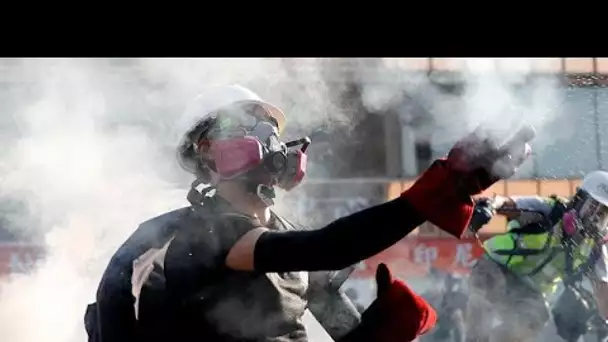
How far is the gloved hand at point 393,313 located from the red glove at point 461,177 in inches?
6.6

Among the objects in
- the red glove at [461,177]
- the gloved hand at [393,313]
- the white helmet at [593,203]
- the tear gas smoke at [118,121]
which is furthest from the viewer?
the white helmet at [593,203]

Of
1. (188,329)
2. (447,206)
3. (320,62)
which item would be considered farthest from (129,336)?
(320,62)

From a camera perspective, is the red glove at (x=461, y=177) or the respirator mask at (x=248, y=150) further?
the respirator mask at (x=248, y=150)

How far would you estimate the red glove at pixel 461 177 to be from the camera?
41.8 inches

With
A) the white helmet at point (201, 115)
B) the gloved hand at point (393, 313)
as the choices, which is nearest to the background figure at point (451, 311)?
the gloved hand at point (393, 313)

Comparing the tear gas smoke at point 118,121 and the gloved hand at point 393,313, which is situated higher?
the tear gas smoke at point 118,121

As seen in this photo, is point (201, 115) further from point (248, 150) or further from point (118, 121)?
point (118, 121)

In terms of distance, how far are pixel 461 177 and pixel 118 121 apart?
2.62 ft

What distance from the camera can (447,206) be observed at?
1.07 meters

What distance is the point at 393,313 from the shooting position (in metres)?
1.21

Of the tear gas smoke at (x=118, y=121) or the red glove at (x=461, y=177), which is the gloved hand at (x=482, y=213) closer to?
the tear gas smoke at (x=118, y=121)

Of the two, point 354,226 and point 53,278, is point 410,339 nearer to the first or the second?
point 354,226
